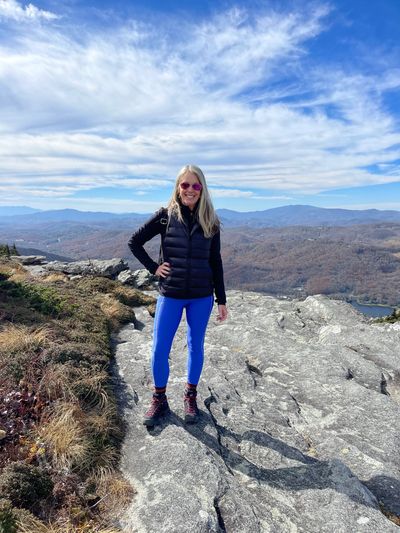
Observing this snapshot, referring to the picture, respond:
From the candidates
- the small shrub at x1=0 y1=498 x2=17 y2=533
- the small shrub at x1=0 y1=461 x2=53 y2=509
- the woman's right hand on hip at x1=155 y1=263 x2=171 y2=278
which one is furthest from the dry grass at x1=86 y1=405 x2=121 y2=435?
the woman's right hand on hip at x1=155 y1=263 x2=171 y2=278

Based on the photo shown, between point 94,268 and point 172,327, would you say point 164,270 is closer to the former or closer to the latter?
point 172,327

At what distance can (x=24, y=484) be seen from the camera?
3.95 m

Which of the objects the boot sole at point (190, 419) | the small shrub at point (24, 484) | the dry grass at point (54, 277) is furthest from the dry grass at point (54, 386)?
the dry grass at point (54, 277)

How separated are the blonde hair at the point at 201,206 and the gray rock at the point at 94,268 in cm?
1538

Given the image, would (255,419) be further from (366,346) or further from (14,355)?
(366,346)

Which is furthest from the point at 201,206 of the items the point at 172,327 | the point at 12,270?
the point at 12,270

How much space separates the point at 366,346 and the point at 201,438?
7.23 metres

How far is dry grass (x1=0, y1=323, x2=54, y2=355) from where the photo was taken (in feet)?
22.4

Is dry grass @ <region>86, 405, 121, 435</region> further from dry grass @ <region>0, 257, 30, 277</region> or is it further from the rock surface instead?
dry grass @ <region>0, 257, 30, 277</region>

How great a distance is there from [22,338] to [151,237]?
362 centimetres

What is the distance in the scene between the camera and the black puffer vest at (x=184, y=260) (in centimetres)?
568

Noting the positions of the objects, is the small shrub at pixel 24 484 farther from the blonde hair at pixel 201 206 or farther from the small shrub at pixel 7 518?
the blonde hair at pixel 201 206

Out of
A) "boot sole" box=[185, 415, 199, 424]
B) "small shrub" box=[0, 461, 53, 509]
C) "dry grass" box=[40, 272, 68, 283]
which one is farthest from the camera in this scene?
"dry grass" box=[40, 272, 68, 283]

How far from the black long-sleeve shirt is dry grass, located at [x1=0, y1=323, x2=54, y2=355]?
9.77 feet
